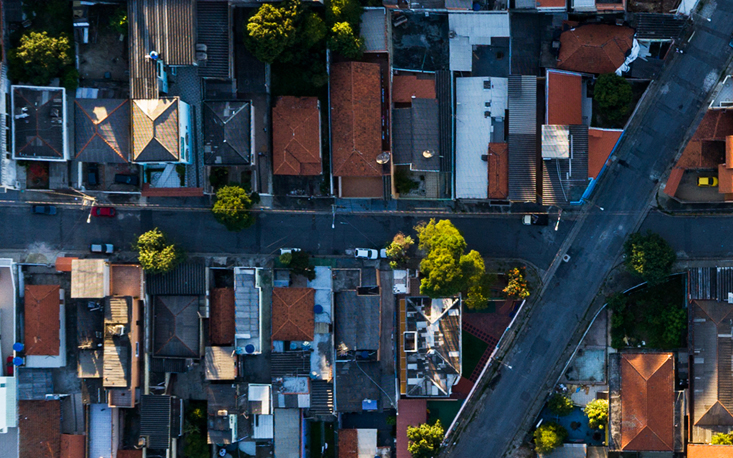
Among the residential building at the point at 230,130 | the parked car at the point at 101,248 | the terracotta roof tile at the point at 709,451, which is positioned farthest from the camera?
the parked car at the point at 101,248

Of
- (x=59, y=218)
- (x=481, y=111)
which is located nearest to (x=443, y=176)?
(x=481, y=111)

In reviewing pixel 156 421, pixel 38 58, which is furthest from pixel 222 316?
pixel 38 58

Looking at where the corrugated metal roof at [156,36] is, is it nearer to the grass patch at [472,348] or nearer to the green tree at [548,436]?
the grass patch at [472,348]

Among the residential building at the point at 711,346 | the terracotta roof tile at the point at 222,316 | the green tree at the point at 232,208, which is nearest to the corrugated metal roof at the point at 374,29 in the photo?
the green tree at the point at 232,208

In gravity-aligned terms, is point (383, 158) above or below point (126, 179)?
above

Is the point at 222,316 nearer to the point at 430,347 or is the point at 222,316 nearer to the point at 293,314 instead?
the point at 293,314

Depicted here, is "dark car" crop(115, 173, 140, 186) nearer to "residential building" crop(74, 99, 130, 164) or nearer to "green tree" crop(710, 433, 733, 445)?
"residential building" crop(74, 99, 130, 164)
